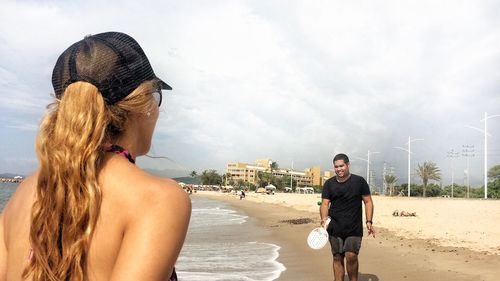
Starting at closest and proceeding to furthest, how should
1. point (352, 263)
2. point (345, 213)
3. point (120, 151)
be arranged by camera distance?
point (120, 151), point (352, 263), point (345, 213)

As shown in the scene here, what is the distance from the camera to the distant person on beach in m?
0.97

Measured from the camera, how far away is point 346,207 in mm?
6617

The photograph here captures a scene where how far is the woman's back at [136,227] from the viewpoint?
37.7 inches

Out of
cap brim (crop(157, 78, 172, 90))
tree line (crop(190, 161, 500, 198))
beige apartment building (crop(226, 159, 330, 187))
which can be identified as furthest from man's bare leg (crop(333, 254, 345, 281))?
beige apartment building (crop(226, 159, 330, 187))

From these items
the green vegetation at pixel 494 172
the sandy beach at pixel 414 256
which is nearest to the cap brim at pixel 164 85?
the sandy beach at pixel 414 256

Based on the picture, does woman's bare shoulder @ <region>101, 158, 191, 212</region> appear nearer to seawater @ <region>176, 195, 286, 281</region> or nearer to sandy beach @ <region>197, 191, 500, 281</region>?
seawater @ <region>176, 195, 286, 281</region>

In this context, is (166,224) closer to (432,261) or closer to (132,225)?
(132,225)

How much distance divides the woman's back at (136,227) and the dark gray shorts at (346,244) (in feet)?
19.3

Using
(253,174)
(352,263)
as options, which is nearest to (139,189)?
(352,263)

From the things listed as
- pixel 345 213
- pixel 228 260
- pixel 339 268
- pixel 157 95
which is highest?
pixel 157 95

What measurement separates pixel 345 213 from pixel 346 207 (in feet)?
0.32

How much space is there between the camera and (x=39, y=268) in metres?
1.00

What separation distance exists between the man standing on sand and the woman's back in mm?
5896

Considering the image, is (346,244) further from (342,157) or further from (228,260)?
(228,260)
